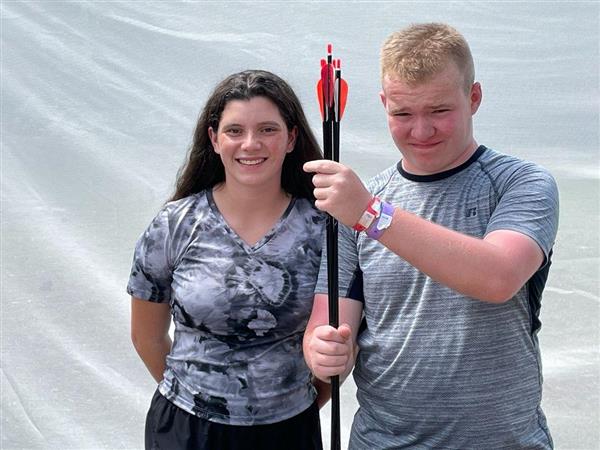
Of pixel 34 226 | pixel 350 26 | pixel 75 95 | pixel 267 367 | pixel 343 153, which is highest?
pixel 350 26

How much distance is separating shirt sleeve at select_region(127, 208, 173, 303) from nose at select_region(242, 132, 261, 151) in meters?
0.21

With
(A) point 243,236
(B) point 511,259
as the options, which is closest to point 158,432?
(A) point 243,236

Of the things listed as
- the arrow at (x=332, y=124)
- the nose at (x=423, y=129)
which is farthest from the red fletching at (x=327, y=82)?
the nose at (x=423, y=129)

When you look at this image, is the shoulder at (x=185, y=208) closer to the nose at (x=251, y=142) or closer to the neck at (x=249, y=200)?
the neck at (x=249, y=200)

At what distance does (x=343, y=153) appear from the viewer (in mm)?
2773

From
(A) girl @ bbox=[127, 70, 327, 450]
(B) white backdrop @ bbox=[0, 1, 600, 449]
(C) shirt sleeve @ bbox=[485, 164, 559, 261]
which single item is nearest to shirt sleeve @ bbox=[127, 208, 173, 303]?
(A) girl @ bbox=[127, 70, 327, 450]

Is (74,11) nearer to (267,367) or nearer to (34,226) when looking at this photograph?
(34,226)

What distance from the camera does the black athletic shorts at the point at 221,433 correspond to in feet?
5.06

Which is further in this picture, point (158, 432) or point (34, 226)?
point (34, 226)

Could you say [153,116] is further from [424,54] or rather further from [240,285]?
[424,54]

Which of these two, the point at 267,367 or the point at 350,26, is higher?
the point at 350,26

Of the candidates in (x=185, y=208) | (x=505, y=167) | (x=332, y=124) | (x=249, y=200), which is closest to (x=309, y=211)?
(x=249, y=200)

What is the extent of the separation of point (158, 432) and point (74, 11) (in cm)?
171

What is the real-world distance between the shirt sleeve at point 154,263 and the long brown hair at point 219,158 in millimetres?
109
